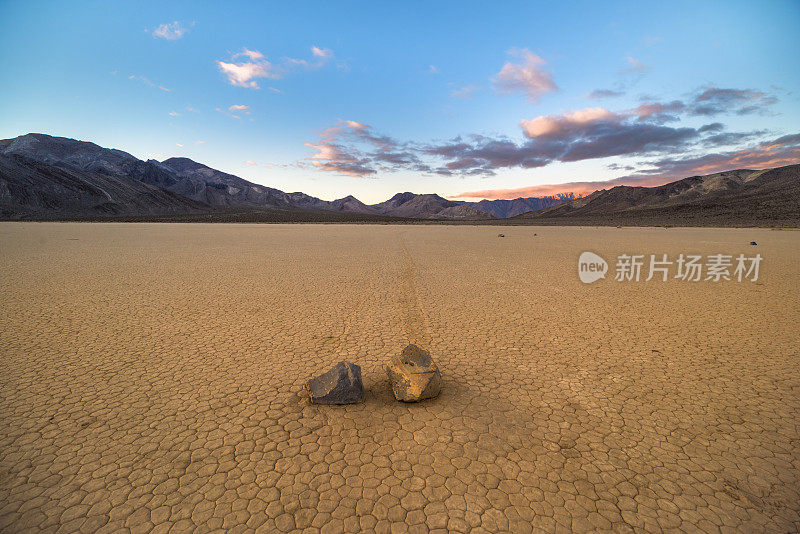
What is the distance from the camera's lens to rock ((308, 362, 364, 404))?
389cm

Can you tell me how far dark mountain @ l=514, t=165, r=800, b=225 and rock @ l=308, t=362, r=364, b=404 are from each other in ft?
246

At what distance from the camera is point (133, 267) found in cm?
1334

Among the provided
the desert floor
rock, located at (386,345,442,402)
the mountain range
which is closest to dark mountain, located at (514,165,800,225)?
the mountain range

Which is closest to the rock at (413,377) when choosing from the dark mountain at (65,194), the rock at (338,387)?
the rock at (338,387)

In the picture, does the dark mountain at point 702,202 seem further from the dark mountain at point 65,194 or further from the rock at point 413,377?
the dark mountain at point 65,194

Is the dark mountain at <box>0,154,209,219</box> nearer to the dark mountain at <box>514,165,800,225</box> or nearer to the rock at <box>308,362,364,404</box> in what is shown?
the rock at <box>308,362,364,404</box>

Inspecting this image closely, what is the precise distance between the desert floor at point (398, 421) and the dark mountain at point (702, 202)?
70979 mm

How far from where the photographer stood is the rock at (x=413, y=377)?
3.92 metres

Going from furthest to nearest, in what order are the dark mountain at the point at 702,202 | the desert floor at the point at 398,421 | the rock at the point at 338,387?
the dark mountain at the point at 702,202
the rock at the point at 338,387
the desert floor at the point at 398,421

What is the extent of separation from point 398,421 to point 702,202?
386 feet

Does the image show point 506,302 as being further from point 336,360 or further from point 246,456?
point 246,456

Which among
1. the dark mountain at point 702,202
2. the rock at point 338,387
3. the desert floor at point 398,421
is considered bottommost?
the desert floor at point 398,421

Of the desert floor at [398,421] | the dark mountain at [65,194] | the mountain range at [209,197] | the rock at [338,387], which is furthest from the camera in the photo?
the dark mountain at [65,194]

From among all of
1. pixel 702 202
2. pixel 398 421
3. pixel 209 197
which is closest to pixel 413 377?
pixel 398 421
